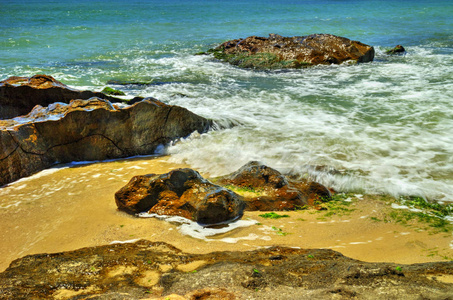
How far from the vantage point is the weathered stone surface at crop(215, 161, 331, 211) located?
4371mm

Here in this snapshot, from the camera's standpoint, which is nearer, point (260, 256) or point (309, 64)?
point (260, 256)

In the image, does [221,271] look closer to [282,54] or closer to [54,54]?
[282,54]

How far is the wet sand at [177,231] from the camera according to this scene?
344 centimetres

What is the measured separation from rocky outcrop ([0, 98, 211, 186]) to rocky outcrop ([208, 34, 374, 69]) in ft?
23.0

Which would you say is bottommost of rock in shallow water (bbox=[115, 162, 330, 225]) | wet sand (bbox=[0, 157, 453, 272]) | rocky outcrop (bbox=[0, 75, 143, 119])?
wet sand (bbox=[0, 157, 453, 272])

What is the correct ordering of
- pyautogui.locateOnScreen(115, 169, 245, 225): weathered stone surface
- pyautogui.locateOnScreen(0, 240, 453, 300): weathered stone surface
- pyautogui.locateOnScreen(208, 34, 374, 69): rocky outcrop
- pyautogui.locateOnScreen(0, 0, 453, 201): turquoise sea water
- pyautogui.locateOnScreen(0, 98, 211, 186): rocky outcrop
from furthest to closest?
pyautogui.locateOnScreen(208, 34, 374, 69): rocky outcrop
pyautogui.locateOnScreen(0, 0, 453, 201): turquoise sea water
pyautogui.locateOnScreen(0, 98, 211, 186): rocky outcrop
pyautogui.locateOnScreen(115, 169, 245, 225): weathered stone surface
pyautogui.locateOnScreen(0, 240, 453, 300): weathered stone surface

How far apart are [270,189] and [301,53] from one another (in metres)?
9.26

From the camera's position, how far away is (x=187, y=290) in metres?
2.43

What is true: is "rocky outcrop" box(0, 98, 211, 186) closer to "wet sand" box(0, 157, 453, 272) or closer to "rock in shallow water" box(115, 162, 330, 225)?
"wet sand" box(0, 157, 453, 272)

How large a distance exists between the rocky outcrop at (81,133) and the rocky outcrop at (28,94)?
2.60 ft

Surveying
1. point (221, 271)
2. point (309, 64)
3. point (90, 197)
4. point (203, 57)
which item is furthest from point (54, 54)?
point (221, 271)

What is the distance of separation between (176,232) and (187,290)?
4.38 feet

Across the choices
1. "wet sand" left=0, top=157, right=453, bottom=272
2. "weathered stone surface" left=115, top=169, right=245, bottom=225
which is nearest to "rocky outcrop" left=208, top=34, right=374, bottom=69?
"wet sand" left=0, top=157, right=453, bottom=272

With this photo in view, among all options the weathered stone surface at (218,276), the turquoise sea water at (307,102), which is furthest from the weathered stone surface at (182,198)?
the turquoise sea water at (307,102)
